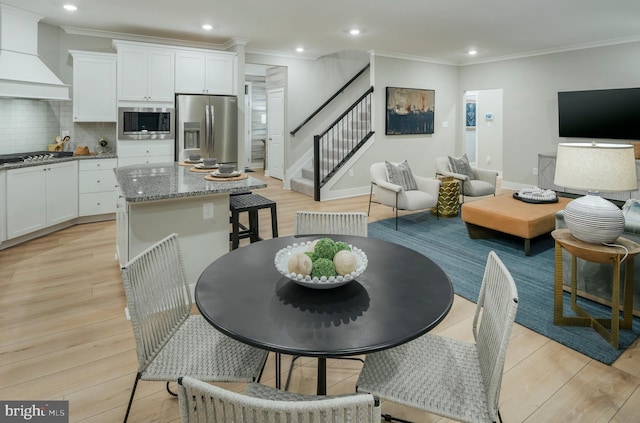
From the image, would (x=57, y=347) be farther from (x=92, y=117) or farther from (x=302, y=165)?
(x=302, y=165)

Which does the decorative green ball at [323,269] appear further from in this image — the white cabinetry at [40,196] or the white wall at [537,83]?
the white wall at [537,83]

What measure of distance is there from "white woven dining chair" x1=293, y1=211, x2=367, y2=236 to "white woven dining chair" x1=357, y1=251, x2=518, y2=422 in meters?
0.82

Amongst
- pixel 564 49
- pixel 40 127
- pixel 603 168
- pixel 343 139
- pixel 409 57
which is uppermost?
pixel 409 57

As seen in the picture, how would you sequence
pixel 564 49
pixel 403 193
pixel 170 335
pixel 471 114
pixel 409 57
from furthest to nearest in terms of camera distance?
1. pixel 471 114
2. pixel 409 57
3. pixel 564 49
4. pixel 403 193
5. pixel 170 335

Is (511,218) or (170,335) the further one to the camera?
(511,218)

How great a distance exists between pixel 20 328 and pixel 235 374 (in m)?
2.05

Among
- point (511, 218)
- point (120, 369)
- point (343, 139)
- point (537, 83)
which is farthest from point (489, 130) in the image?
point (120, 369)

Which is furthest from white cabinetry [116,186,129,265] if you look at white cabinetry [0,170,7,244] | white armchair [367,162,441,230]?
white armchair [367,162,441,230]

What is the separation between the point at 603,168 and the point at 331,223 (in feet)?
5.24

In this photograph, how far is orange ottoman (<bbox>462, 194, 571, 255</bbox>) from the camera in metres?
3.97

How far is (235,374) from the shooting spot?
1437mm

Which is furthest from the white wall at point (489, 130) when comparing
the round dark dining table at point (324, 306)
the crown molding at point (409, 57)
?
the round dark dining table at point (324, 306)

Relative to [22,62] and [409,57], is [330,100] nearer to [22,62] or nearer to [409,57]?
[409,57]

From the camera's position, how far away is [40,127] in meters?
5.14
